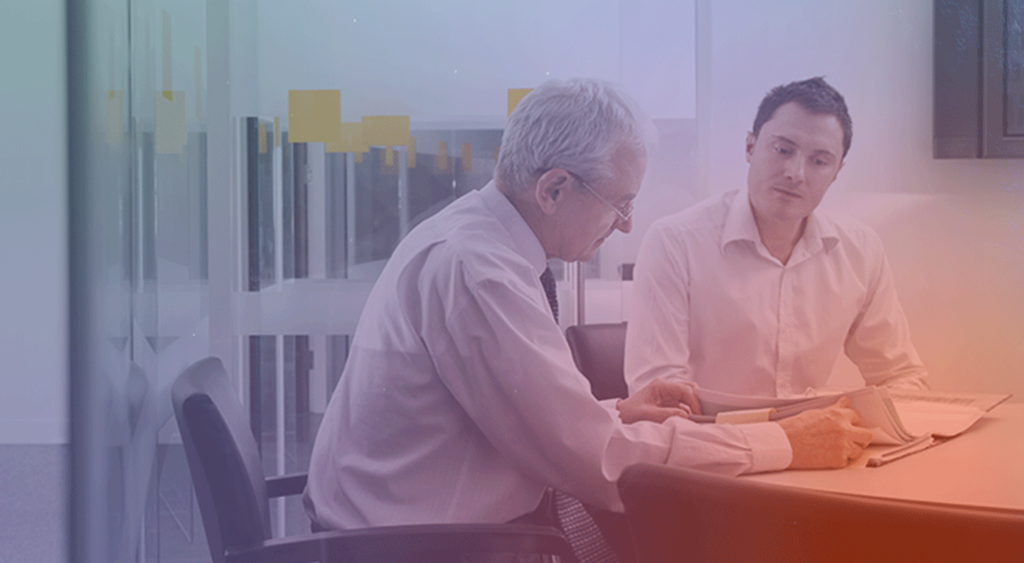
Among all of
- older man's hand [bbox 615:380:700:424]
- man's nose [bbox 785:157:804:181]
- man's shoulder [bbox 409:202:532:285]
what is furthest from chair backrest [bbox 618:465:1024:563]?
man's nose [bbox 785:157:804:181]

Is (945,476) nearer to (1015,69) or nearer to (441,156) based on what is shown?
(441,156)

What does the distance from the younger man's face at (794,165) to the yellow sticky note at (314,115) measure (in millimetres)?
1046

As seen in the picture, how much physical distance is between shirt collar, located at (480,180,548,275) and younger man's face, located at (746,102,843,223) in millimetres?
983

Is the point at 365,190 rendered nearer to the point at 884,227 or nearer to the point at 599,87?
the point at 599,87

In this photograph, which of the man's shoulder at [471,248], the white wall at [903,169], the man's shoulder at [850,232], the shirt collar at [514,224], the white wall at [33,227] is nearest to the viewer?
the man's shoulder at [471,248]

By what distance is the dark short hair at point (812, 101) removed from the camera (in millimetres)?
2018

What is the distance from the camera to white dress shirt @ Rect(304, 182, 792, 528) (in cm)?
106

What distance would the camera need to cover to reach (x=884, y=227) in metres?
2.32

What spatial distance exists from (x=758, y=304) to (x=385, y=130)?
1.00 metres

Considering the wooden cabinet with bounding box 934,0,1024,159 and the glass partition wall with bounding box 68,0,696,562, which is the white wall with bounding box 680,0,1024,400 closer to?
the wooden cabinet with bounding box 934,0,1024,159

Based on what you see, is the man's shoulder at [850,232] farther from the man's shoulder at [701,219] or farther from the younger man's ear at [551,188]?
the younger man's ear at [551,188]

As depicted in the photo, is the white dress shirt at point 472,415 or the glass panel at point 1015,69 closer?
the white dress shirt at point 472,415

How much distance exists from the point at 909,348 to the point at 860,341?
112mm

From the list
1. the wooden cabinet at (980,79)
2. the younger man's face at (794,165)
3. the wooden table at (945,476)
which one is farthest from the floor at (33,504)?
the wooden cabinet at (980,79)
